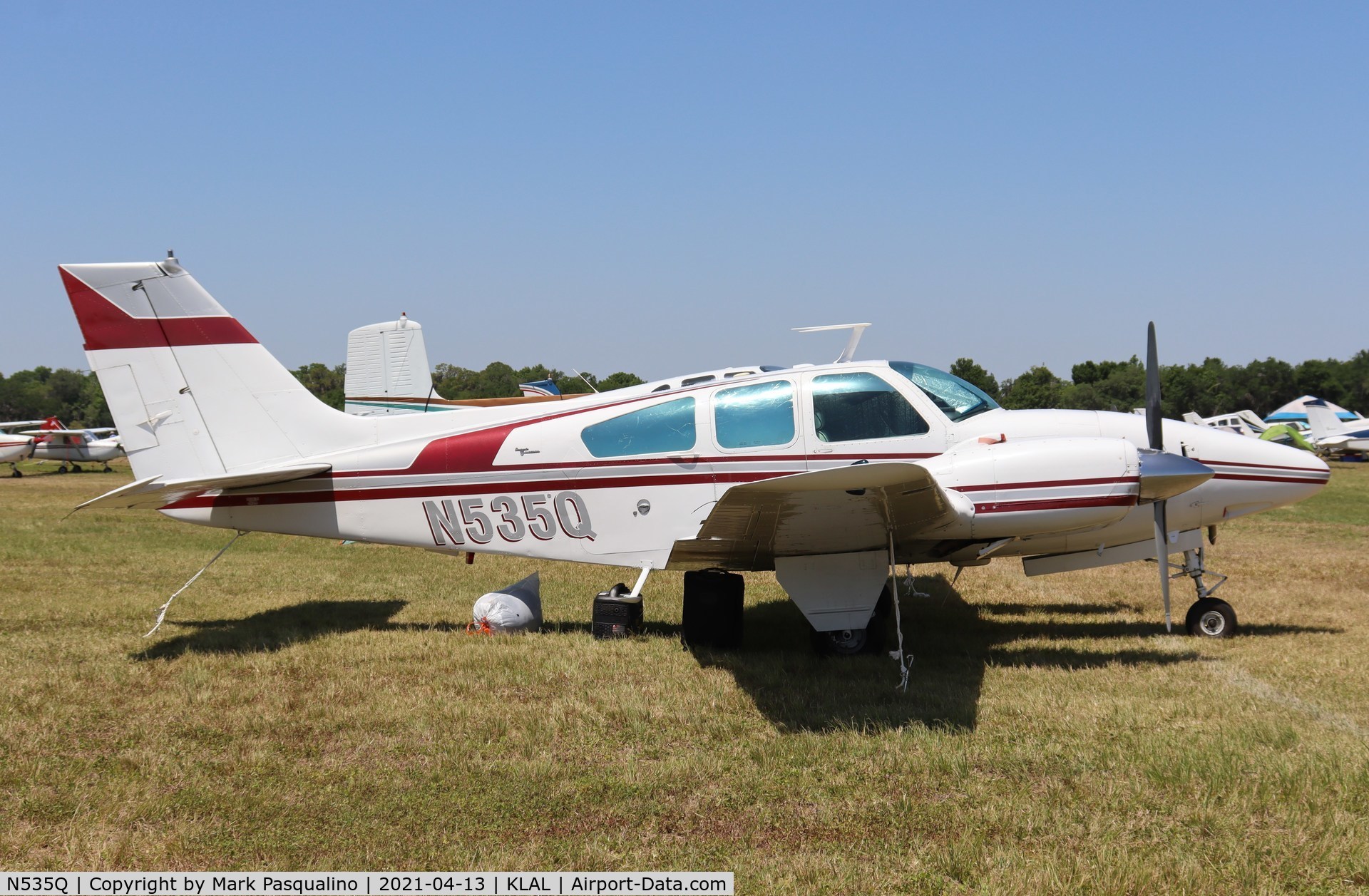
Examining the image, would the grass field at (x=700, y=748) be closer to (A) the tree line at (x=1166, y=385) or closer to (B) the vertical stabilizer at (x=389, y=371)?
(B) the vertical stabilizer at (x=389, y=371)

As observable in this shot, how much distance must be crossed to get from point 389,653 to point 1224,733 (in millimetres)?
5823

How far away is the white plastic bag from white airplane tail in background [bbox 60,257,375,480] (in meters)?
1.82

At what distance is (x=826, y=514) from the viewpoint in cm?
589

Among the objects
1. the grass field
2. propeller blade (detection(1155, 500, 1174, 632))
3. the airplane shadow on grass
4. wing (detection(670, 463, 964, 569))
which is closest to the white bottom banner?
the grass field

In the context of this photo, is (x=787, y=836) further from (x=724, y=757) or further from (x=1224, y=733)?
(x=1224, y=733)

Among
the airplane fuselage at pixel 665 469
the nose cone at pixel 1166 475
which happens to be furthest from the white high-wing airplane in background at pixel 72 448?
the nose cone at pixel 1166 475

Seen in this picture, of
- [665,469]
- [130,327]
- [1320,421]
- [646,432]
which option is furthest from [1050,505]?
[1320,421]

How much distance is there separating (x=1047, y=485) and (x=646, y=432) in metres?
3.09

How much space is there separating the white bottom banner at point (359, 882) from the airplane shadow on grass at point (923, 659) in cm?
199

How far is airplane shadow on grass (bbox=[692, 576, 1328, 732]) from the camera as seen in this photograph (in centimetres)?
564

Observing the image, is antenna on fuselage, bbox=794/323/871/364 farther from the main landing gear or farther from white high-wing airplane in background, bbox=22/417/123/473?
white high-wing airplane in background, bbox=22/417/123/473

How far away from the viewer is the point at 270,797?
4.36 metres

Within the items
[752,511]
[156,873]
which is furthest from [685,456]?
[156,873]

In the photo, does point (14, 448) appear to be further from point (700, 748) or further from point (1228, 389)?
point (1228, 389)
